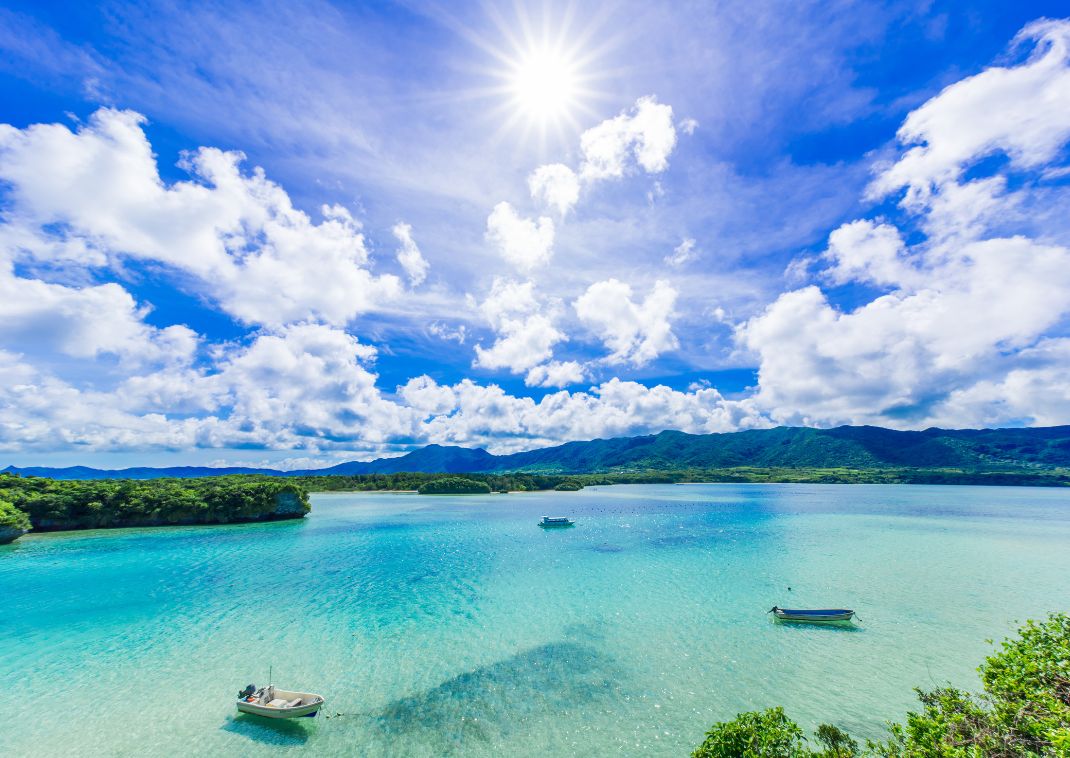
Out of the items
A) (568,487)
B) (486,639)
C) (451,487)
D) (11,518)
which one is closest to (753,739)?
(486,639)

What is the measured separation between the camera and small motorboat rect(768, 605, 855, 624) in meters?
28.5

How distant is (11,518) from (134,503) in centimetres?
1810

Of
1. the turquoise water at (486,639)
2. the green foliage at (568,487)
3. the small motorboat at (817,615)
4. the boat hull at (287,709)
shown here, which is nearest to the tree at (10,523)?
the turquoise water at (486,639)

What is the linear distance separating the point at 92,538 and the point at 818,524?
121 m

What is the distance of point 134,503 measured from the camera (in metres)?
78.0

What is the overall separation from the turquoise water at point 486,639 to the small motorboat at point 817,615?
928 millimetres

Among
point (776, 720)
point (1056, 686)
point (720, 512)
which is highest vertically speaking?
point (1056, 686)

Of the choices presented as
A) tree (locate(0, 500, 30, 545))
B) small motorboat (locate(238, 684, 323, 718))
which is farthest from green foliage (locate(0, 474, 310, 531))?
small motorboat (locate(238, 684, 323, 718))

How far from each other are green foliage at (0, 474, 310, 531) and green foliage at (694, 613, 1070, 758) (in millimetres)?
99480

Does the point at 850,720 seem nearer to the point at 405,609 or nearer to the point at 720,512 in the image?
the point at 405,609

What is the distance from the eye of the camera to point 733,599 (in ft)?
108

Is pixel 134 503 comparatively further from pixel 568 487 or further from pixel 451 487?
pixel 568 487

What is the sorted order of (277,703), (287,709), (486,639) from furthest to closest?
(486,639)
(277,703)
(287,709)

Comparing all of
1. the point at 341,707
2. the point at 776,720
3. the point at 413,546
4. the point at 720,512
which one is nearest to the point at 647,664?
the point at 776,720
